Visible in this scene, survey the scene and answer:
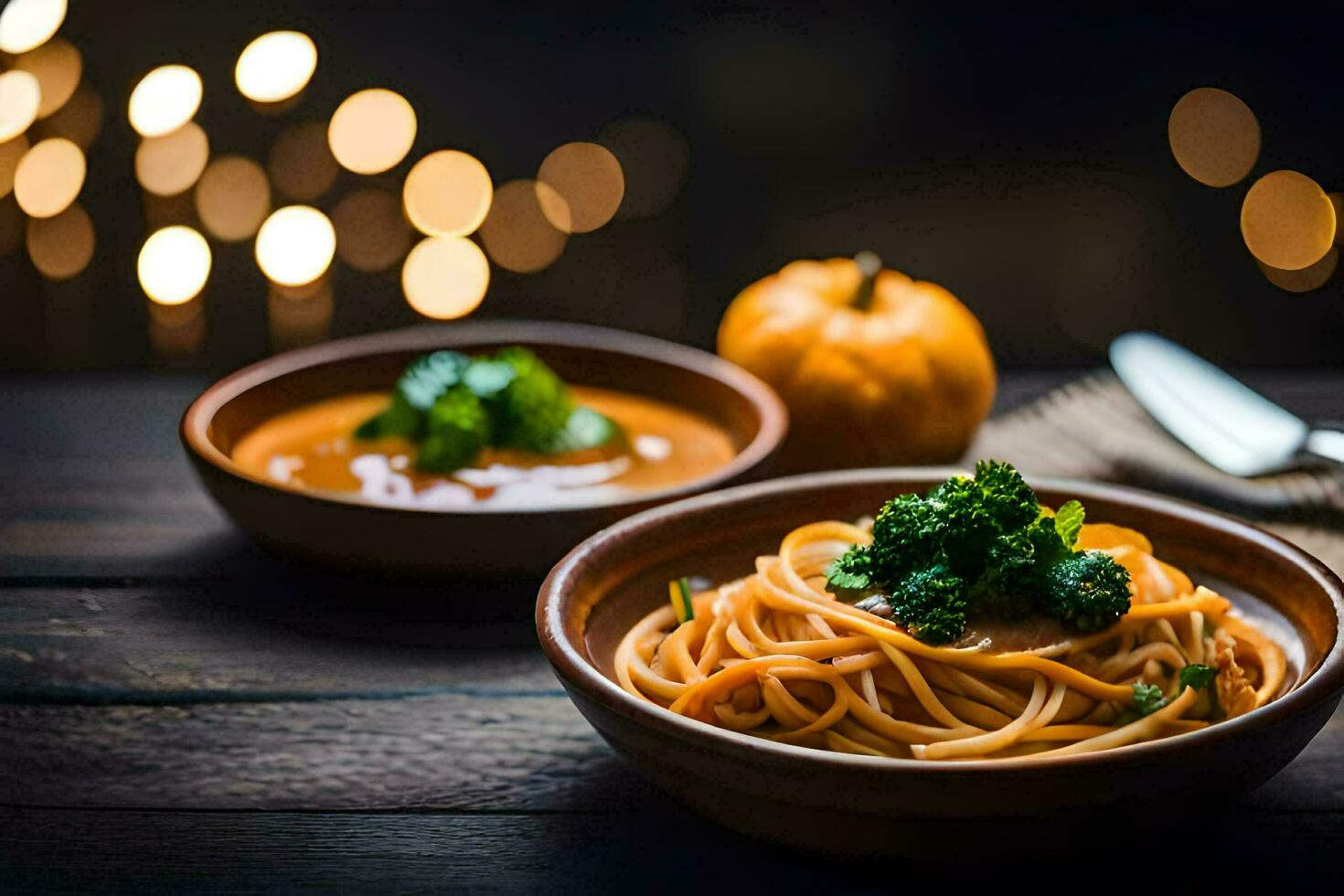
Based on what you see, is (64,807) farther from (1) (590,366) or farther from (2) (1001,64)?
(2) (1001,64)

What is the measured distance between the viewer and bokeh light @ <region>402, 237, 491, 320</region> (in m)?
4.00

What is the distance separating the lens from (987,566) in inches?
57.8

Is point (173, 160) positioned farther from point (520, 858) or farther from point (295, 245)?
point (520, 858)

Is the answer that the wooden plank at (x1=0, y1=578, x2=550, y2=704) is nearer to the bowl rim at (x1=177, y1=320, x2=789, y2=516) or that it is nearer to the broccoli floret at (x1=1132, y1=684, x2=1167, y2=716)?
the bowl rim at (x1=177, y1=320, x2=789, y2=516)

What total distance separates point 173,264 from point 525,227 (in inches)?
35.6

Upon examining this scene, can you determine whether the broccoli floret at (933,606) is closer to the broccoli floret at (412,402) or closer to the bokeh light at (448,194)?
the broccoli floret at (412,402)

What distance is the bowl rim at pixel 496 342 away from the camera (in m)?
1.85

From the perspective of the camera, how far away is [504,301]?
163 inches

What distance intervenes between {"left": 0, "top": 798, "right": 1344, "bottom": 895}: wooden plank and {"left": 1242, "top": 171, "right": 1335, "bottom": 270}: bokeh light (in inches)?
113

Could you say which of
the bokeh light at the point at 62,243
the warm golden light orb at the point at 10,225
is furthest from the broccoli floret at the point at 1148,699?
the warm golden light orb at the point at 10,225

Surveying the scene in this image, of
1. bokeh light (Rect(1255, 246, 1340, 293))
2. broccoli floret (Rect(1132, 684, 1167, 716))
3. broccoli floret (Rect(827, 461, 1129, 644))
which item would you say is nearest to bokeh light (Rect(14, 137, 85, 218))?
broccoli floret (Rect(827, 461, 1129, 644))

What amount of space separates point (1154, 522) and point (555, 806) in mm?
740

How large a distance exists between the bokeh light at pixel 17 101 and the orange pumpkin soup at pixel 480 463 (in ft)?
5.72

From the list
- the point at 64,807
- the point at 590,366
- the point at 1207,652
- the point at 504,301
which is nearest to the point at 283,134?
the point at 504,301
